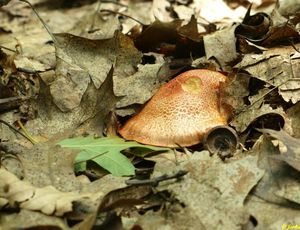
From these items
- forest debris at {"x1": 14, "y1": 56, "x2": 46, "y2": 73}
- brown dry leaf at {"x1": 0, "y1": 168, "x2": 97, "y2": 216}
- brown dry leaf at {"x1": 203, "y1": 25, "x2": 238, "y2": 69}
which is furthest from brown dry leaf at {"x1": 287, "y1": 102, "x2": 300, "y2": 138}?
forest debris at {"x1": 14, "y1": 56, "x2": 46, "y2": 73}

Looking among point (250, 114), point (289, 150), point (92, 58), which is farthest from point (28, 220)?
point (92, 58)

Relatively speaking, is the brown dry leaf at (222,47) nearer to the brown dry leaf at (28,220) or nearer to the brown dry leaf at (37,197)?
the brown dry leaf at (37,197)

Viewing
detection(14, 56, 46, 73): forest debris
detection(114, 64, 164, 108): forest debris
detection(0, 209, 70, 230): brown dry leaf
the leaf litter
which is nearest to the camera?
detection(0, 209, 70, 230): brown dry leaf

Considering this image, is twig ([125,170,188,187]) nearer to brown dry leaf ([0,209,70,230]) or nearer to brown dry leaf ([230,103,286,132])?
brown dry leaf ([0,209,70,230])

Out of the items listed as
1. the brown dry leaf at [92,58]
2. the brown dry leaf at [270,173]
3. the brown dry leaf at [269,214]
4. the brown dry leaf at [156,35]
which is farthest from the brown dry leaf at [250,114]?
the brown dry leaf at [156,35]

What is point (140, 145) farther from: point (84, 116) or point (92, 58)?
point (92, 58)

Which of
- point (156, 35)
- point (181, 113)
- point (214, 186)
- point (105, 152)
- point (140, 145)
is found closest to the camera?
point (214, 186)

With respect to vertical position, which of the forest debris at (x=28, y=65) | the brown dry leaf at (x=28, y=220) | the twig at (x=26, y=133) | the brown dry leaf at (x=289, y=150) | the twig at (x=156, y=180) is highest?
the brown dry leaf at (x=289, y=150)
